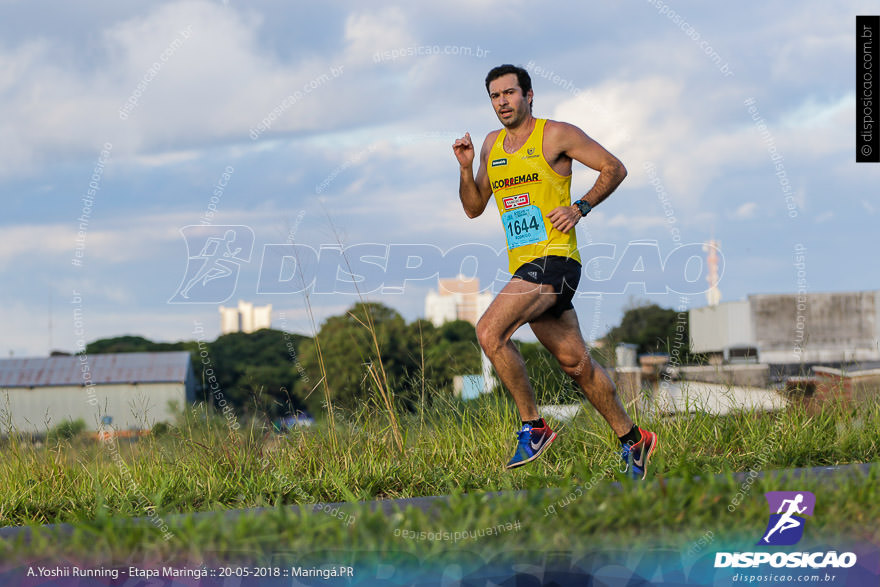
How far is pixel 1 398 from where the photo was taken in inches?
260

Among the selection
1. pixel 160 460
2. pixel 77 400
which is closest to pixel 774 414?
pixel 160 460

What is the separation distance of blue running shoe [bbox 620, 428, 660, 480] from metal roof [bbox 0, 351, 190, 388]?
59.0m

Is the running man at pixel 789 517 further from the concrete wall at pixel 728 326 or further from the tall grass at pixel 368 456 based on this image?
the concrete wall at pixel 728 326

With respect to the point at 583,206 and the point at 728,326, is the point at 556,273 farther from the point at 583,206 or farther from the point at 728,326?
the point at 728,326

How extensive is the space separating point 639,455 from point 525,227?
4.94 feet

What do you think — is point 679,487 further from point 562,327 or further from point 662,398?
point 662,398

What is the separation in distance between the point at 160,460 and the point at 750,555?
→ 155 inches

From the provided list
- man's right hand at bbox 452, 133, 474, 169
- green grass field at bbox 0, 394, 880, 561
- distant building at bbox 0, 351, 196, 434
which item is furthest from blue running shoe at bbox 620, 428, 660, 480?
distant building at bbox 0, 351, 196, 434

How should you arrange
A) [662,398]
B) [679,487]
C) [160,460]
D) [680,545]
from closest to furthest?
[680,545] → [679,487] → [160,460] → [662,398]

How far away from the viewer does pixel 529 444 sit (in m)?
5.42

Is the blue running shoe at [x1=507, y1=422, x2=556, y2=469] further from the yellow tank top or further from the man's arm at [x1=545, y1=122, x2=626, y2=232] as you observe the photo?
the man's arm at [x1=545, y1=122, x2=626, y2=232]

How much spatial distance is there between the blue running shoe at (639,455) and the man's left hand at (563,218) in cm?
134

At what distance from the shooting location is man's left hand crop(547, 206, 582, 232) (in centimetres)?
520

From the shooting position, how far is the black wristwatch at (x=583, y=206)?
5301 millimetres
